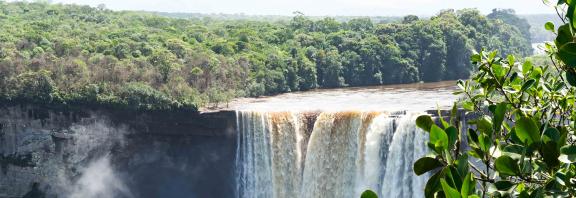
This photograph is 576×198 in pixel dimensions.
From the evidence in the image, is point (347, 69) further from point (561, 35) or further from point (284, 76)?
point (561, 35)

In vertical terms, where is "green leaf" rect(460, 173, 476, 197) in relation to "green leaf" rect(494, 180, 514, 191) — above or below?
above

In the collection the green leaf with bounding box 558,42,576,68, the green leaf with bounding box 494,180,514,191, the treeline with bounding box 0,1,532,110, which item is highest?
the green leaf with bounding box 558,42,576,68

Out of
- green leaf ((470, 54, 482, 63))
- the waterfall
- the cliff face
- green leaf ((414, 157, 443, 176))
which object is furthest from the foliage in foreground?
the cliff face

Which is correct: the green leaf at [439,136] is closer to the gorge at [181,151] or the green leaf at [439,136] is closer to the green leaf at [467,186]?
the green leaf at [467,186]

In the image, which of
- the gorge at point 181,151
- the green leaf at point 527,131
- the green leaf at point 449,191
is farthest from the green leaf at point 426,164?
the gorge at point 181,151

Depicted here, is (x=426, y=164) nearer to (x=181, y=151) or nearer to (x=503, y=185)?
(x=503, y=185)

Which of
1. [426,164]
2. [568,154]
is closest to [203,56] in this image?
[426,164]

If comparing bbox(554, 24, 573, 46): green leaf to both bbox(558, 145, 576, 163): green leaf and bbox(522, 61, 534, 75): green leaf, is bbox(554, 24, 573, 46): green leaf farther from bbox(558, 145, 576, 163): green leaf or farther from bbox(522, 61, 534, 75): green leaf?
bbox(522, 61, 534, 75): green leaf
